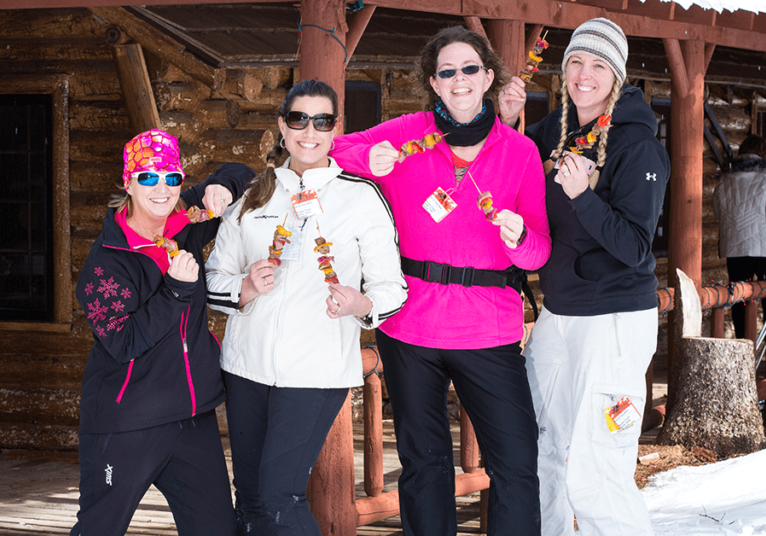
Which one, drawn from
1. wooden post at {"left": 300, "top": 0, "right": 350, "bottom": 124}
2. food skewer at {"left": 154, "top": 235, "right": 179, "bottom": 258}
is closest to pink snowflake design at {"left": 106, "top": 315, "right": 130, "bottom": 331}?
food skewer at {"left": 154, "top": 235, "right": 179, "bottom": 258}

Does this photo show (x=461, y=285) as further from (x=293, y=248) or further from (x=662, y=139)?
(x=662, y=139)

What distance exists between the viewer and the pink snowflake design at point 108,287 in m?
2.68

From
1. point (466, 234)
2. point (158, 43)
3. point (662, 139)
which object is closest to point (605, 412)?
point (466, 234)

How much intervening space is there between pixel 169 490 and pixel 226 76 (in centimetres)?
462

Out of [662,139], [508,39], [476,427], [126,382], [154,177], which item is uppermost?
[662,139]

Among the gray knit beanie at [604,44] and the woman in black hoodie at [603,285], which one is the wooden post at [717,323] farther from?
the gray knit beanie at [604,44]

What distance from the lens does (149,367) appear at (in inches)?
108

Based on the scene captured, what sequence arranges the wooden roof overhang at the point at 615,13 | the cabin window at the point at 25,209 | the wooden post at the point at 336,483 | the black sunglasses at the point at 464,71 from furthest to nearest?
1. the cabin window at the point at 25,209
2. the wooden roof overhang at the point at 615,13
3. the wooden post at the point at 336,483
4. the black sunglasses at the point at 464,71

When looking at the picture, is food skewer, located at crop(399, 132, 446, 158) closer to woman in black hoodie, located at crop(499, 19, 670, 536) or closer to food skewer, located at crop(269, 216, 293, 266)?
woman in black hoodie, located at crop(499, 19, 670, 536)

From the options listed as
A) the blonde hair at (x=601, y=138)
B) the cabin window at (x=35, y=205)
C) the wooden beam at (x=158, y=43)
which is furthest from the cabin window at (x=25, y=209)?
the blonde hair at (x=601, y=138)

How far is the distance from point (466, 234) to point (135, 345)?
123 cm

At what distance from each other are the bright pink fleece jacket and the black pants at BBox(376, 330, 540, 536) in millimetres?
77

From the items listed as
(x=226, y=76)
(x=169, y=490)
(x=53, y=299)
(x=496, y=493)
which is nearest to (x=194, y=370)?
(x=169, y=490)

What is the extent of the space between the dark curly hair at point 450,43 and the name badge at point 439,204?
426 mm
